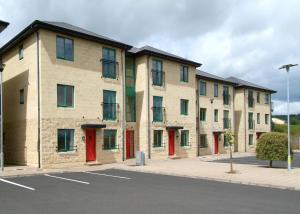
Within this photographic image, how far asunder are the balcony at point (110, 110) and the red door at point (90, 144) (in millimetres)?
1533

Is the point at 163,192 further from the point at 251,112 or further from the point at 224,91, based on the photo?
the point at 251,112

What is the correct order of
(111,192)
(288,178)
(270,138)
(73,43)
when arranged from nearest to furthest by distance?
(111,192) < (288,178) < (270,138) < (73,43)

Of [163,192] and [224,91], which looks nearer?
[163,192]

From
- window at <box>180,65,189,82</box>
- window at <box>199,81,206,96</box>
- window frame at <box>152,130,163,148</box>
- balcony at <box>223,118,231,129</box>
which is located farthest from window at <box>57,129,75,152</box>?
balcony at <box>223,118,231,129</box>

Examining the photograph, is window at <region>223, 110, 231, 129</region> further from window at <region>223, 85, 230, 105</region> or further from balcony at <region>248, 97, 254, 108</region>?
balcony at <region>248, 97, 254, 108</region>

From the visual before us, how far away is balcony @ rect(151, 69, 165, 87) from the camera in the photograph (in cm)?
2838

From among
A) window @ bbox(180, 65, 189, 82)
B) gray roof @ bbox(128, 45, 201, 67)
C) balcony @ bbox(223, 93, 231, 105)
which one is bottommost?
balcony @ bbox(223, 93, 231, 105)

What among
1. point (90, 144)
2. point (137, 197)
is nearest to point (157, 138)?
point (90, 144)

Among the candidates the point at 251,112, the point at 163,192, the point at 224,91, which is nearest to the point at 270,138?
the point at 163,192

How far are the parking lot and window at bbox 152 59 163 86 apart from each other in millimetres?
13271

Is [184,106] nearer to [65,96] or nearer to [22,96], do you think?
[65,96]

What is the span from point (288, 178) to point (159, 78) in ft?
48.6

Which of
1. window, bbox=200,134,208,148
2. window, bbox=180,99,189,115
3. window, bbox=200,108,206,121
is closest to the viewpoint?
window, bbox=180,99,189,115

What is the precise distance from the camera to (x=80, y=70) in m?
23.2
